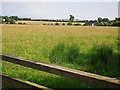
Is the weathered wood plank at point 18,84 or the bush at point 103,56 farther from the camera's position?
the bush at point 103,56

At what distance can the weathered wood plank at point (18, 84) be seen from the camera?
4392 mm

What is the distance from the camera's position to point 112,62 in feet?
30.6

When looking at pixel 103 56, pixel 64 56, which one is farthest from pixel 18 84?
pixel 64 56

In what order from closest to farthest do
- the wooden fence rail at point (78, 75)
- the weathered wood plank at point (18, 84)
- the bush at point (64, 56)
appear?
the wooden fence rail at point (78, 75)
the weathered wood plank at point (18, 84)
the bush at point (64, 56)

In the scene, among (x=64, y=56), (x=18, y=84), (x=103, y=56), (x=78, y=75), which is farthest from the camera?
(x=64, y=56)

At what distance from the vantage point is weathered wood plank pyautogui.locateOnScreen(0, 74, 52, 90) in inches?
173

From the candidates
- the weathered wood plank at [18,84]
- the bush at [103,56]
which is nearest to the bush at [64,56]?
the bush at [103,56]

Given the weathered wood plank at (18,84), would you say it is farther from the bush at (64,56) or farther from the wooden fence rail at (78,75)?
the bush at (64,56)

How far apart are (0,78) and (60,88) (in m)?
1.26

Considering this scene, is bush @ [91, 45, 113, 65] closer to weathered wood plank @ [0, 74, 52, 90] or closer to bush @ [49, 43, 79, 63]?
bush @ [49, 43, 79, 63]

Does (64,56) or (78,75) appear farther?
(64,56)

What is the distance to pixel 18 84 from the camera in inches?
186

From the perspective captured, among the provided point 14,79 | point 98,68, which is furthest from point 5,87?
point 98,68

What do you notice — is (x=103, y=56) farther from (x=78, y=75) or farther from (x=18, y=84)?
(x=78, y=75)
